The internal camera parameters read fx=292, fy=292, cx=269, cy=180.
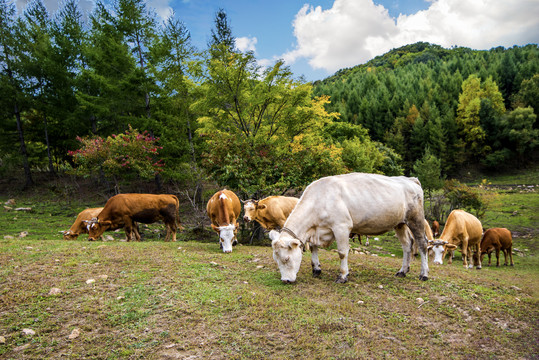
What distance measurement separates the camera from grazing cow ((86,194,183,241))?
1147cm

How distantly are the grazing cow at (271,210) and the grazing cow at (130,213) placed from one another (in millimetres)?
3482

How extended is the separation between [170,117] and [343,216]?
1718 centimetres

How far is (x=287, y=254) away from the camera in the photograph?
5734 millimetres

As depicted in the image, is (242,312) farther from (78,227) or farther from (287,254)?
(78,227)

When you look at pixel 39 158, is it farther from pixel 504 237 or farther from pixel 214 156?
pixel 504 237

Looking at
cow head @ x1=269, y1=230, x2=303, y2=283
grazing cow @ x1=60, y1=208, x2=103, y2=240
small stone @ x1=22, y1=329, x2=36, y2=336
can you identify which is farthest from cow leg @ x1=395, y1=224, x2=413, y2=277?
grazing cow @ x1=60, y1=208, x2=103, y2=240

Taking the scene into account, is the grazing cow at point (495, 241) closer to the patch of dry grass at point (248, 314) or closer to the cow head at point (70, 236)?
the patch of dry grass at point (248, 314)

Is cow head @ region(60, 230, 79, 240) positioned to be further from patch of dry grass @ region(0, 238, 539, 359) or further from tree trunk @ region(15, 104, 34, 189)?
tree trunk @ region(15, 104, 34, 189)

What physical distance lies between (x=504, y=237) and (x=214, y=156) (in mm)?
14903

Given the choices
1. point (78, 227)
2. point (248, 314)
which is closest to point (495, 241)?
point (248, 314)

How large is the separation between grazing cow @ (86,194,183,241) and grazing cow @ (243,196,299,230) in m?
3.48

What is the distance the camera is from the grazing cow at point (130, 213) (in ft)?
37.6

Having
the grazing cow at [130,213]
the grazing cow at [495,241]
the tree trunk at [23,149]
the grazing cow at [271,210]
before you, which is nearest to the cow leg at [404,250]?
the grazing cow at [271,210]

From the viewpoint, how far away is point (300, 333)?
407 centimetres
